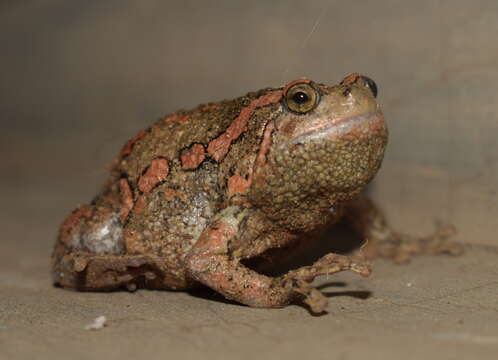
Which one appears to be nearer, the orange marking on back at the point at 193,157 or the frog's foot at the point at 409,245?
the orange marking on back at the point at 193,157

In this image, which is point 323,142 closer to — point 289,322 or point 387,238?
point 289,322

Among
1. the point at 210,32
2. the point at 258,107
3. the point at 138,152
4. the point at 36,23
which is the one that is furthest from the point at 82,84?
the point at 258,107

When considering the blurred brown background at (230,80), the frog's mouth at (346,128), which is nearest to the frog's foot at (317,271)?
the frog's mouth at (346,128)

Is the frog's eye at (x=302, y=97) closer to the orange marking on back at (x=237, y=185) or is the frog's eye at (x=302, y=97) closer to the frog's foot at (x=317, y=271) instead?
the orange marking on back at (x=237, y=185)

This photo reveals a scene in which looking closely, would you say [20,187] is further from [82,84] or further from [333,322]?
[333,322]

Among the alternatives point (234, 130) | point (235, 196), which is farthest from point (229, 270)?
point (234, 130)
